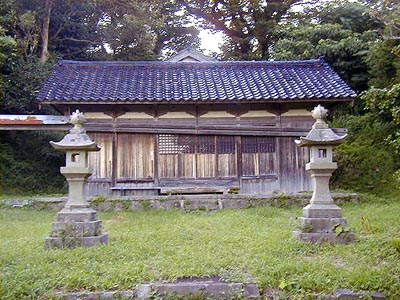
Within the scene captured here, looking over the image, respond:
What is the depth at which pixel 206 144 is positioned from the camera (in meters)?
14.0

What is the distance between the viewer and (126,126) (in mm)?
13797

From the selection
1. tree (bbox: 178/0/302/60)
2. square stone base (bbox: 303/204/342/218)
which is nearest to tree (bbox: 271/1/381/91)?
tree (bbox: 178/0/302/60)

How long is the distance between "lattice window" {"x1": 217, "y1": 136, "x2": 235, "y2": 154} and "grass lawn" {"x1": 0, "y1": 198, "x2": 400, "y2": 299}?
15.7 feet

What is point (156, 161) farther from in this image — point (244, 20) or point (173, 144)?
point (244, 20)

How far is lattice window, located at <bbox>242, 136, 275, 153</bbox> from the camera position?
13953 millimetres

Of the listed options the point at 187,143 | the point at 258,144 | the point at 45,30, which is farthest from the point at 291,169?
the point at 45,30

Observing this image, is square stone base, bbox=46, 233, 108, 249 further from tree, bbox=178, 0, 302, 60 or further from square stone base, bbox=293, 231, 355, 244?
tree, bbox=178, 0, 302, 60

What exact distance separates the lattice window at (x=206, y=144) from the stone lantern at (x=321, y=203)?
6198 millimetres

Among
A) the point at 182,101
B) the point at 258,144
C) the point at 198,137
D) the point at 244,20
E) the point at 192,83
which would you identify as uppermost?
the point at 244,20

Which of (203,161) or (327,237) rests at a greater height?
(203,161)

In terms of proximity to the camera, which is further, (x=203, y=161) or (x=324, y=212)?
(x=203, y=161)

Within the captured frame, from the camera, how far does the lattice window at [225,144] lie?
549 inches

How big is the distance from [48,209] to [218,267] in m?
8.39

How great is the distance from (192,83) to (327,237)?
9074 millimetres
